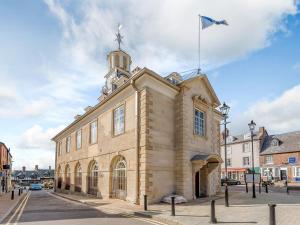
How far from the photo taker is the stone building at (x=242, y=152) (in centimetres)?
5344

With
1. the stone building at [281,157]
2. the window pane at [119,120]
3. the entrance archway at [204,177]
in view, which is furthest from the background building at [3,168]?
the stone building at [281,157]

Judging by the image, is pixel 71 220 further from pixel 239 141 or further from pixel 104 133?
pixel 239 141

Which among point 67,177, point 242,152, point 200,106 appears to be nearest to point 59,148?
point 67,177

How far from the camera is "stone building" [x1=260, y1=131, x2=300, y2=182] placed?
1815 inches

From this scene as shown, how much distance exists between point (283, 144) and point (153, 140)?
3920 centimetres

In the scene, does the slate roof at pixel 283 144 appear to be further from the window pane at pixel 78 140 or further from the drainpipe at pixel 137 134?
the drainpipe at pixel 137 134

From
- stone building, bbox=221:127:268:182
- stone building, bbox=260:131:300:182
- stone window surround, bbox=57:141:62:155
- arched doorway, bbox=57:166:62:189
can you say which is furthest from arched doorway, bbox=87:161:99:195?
stone building, bbox=221:127:268:182

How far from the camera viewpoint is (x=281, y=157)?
48406mm

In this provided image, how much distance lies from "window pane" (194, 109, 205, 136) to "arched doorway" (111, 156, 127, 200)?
17.8ft

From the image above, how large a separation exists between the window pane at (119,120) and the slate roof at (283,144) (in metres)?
35.6

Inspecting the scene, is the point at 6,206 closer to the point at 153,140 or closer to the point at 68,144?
the point at 153,140

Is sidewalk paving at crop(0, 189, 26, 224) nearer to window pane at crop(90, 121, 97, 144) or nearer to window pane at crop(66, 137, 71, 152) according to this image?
window pane at crop(90, 121, 97, 144)

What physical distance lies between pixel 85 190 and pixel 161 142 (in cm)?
1086

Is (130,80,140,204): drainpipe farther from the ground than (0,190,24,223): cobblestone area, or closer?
farther from the ground
